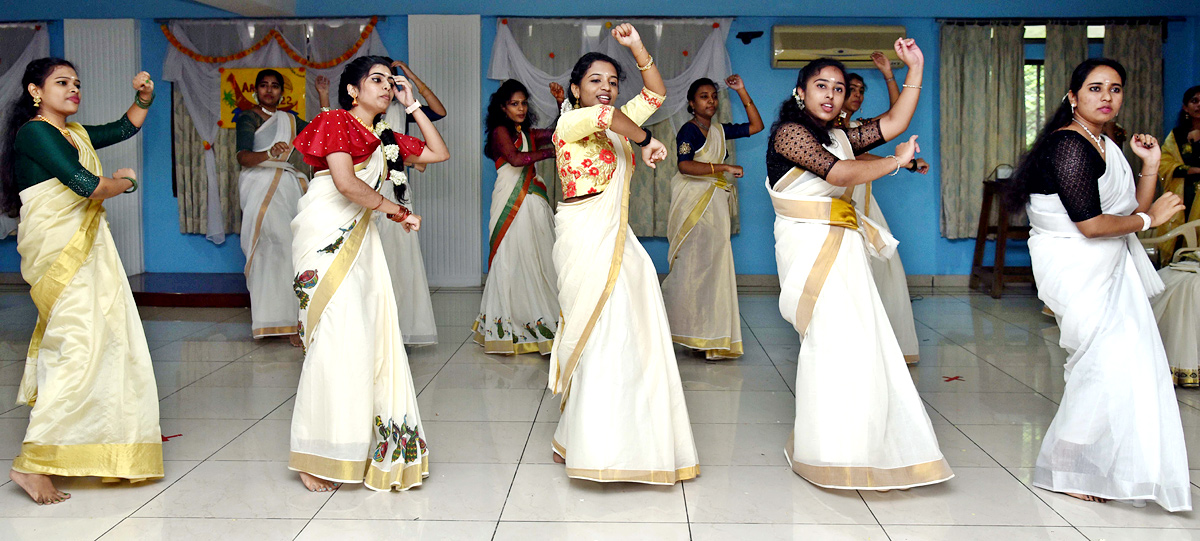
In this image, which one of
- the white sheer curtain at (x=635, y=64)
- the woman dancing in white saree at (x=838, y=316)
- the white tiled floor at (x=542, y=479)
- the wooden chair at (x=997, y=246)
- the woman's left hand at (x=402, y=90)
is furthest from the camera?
the white sheer curtain at (x=635, y=64)

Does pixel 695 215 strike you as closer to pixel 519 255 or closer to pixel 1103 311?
pixel 519 255

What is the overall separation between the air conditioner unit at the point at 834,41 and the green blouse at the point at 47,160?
5796 millimetres

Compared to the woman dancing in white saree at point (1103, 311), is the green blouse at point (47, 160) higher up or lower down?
higher up

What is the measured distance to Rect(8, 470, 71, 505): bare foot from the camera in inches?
107

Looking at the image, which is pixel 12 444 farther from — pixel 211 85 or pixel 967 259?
pixel 967 259

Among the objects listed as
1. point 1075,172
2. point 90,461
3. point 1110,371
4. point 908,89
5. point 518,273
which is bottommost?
point 90,461

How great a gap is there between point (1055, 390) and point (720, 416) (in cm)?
166

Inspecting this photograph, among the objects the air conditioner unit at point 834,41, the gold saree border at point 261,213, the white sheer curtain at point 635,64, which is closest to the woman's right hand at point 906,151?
the gold saree border at point 261,213

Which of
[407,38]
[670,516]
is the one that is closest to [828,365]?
[670,516]

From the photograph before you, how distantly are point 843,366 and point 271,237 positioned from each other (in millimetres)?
3809

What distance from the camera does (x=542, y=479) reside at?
2939 mm

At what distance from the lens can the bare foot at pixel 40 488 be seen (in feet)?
8.92

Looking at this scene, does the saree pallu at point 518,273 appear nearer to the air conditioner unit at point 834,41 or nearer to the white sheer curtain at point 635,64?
the white sheer curtain at point 635,64

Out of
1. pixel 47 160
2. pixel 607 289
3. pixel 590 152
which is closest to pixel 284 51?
pixel 47 160
